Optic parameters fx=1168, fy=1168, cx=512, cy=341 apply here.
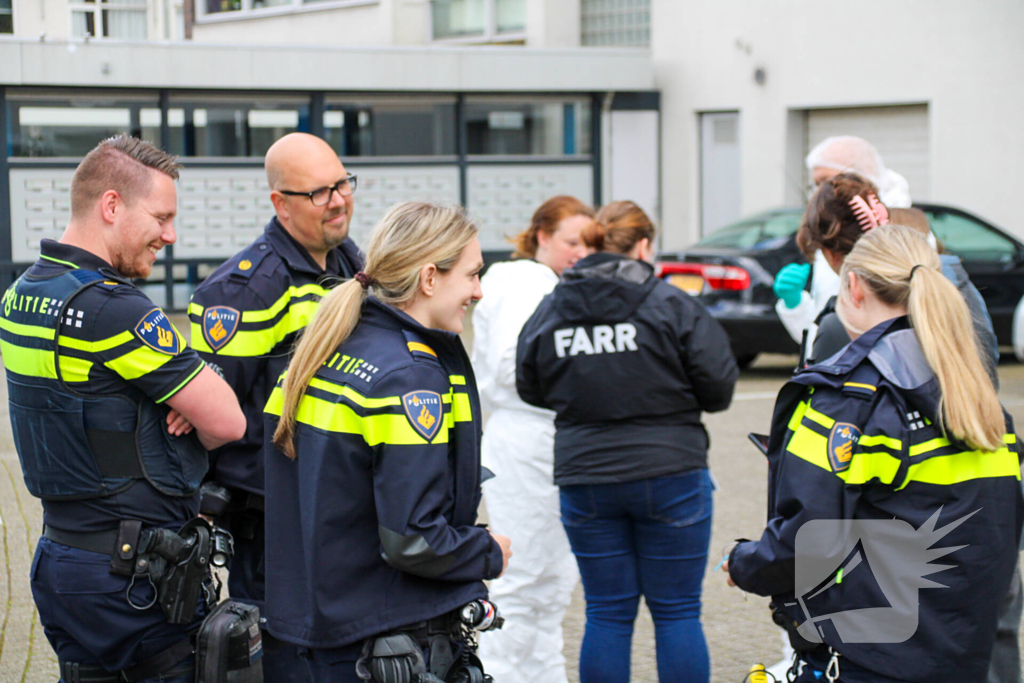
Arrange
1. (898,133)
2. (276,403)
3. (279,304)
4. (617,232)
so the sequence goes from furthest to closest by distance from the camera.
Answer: (898,133) < (617,232) < (279,304) < (276,403)

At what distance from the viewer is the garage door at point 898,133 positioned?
51.7 ft

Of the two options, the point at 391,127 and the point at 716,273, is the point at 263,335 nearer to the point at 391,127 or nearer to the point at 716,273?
the point at 716,273

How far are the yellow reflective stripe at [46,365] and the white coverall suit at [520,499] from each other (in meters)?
1.85

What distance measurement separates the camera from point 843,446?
2672 mm

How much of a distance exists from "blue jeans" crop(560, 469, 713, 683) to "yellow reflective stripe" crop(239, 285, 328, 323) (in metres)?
1.11

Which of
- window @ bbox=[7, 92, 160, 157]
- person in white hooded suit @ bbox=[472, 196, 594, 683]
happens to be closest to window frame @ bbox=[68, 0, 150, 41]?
window @ bbox=[7, 92, 160, 157]

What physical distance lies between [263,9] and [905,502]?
868 inches

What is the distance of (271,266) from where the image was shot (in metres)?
3.81

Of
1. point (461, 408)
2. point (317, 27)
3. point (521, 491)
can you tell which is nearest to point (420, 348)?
point (461, 408)

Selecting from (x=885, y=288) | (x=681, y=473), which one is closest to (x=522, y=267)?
(x=681, y=473)

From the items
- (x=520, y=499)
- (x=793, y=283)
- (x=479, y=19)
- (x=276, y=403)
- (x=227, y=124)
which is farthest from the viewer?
(x=479, y=19)

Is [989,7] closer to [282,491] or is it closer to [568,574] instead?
[568,574]

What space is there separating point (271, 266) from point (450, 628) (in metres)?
1.53

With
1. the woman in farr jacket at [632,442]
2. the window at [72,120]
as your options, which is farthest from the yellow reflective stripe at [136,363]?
the window at [72,120]
